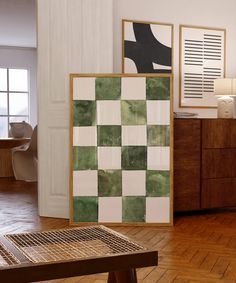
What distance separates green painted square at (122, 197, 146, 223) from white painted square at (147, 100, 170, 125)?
0.73 metres

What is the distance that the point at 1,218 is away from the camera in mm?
4766

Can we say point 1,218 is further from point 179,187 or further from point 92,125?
point 179,187

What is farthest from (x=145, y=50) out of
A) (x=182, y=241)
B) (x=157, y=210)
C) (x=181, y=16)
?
(x=182, y=241)

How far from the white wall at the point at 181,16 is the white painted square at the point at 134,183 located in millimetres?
1275

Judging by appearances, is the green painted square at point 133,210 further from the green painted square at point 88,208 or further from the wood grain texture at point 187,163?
the wood grain texture at point 187,163

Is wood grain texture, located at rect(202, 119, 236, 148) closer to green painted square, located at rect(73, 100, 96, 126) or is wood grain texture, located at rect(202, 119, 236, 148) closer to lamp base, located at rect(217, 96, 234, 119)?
lamp base, located at rect(217, 96, 234, 119)

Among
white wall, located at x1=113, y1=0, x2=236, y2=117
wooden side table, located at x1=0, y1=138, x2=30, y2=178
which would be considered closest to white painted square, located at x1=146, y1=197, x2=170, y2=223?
white wall, located at x1=113, y1=0, x2=236, y2=117

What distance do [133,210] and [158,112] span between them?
0.94m

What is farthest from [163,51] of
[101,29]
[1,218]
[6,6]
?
[6,6]

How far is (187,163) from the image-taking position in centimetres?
473

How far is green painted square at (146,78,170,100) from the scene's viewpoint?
436 cm

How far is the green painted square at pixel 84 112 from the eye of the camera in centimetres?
436

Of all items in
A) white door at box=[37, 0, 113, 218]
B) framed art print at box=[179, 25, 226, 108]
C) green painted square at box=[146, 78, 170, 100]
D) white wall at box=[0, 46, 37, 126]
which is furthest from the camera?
white wall at box=[0, 46, 37, 126]

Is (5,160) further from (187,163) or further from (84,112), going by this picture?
(187,163)
